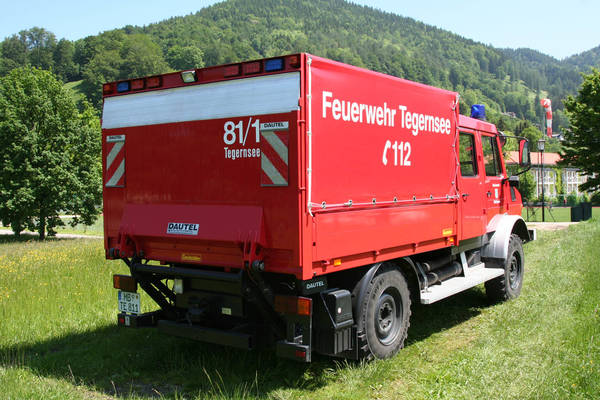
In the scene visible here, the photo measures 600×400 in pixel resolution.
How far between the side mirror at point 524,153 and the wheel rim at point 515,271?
57.9 inches

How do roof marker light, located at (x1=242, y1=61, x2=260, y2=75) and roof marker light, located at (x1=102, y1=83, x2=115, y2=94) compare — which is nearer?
roof marker light, located at (x1=242, y1=61, x2=260, y2=75)

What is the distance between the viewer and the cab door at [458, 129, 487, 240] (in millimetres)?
7160

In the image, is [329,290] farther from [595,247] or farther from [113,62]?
[113,62]

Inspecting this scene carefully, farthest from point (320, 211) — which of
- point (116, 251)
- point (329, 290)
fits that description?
point (116, 251)

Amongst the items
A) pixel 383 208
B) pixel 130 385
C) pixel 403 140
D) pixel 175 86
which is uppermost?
pixel 175 86

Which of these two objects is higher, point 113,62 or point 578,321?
point 113,62

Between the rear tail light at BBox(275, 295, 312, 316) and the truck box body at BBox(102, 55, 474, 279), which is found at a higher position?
the truck box body at BBox(102, 55, 474, 279)

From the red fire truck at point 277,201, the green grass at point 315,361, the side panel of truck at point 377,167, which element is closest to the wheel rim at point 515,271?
the green grass at point 315,361

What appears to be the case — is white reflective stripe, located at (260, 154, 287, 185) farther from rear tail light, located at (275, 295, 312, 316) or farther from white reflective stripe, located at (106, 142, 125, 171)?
white reflective stripe, located at (106, 142, 125, 171)

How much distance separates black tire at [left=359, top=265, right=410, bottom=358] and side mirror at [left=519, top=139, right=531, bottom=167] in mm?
3670

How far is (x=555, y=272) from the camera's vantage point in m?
10.2

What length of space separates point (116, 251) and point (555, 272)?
8.39 meters

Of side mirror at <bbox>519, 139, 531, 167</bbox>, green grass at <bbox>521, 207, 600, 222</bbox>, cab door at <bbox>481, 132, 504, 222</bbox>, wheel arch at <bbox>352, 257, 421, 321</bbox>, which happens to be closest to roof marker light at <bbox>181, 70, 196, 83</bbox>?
wheel arch at <bbox>352, 257, 421, 321</bbox>

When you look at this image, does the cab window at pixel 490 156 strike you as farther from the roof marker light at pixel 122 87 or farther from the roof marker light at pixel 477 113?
the roof marker light at pixel 122 87
